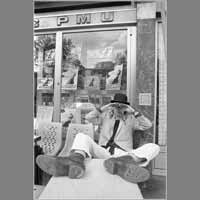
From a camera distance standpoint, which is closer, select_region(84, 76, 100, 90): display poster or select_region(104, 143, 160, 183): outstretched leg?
select_region(104, 143, 160, 183): outstretched leg

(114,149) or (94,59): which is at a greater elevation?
(94,59)

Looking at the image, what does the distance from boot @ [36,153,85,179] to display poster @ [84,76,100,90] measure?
2.22 feet

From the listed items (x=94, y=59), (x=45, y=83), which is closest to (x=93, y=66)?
(x=94, y=59)

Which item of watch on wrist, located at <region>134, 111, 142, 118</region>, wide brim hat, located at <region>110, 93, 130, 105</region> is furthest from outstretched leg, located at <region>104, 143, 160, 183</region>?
wide brim hat, located at <region>110, 93, 130, 105</region>

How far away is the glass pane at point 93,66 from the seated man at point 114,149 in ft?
0.52

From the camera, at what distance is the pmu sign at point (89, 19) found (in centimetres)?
137

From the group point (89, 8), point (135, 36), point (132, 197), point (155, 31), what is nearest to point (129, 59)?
point (135, 36)

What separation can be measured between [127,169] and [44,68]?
3.00ft

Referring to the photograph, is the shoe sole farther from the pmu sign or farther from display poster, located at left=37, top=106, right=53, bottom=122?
the pmu sign

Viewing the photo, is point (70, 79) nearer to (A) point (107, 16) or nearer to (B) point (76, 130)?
(B) point (76, 130)

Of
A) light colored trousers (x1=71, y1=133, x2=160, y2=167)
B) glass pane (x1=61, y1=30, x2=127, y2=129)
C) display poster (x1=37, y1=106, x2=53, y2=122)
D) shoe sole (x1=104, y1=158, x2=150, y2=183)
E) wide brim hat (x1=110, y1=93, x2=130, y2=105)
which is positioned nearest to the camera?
shoe sole (x1=104, y1=158, x2=150, y2=183)

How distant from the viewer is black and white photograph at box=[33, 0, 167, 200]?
37.0 inches

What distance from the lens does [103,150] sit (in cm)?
118

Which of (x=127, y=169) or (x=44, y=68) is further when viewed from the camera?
(x=44, y=68)
